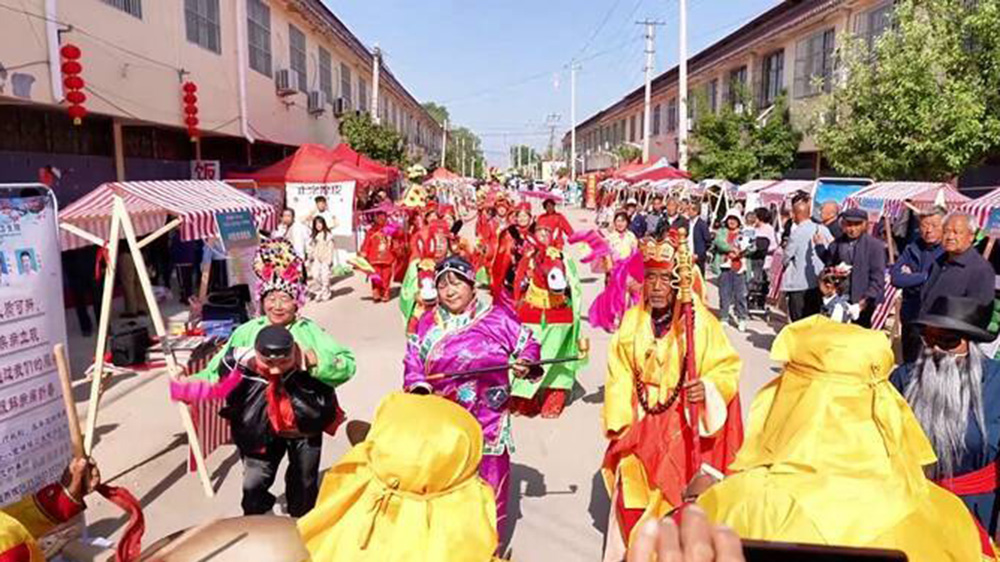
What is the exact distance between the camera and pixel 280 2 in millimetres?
18062

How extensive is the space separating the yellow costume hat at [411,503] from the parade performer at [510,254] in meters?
5.51

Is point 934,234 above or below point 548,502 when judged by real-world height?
above

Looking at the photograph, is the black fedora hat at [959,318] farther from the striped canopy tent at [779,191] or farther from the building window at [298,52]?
the building window at [298,52]

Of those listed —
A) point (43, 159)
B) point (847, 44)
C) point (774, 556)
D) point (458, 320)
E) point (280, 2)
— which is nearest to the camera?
point (774, 556)

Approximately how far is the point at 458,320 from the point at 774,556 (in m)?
2.63

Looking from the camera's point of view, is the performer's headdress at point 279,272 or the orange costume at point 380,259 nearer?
the performer's headdress at point 279,272

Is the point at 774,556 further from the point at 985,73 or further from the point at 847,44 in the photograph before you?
the point at 847,44

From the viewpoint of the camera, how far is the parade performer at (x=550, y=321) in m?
6.12

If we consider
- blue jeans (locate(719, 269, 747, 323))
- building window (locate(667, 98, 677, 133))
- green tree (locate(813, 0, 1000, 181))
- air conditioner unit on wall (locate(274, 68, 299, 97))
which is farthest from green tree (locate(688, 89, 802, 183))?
building window (locate(667, 98, 677, 133))

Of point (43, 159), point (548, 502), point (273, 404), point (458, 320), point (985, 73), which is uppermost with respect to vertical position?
point (985, 73)

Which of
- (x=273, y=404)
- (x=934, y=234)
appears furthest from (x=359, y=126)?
(x=273, y=404)

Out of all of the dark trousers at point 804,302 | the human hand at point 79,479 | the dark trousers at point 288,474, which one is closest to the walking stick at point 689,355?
the dark trousers at point 288,474

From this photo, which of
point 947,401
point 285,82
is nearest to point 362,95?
point 285,82

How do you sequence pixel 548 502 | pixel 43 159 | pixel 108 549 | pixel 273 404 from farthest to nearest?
pixel 43 159 < pixel 548 502 < pixel 108 549 < pixel 273 404
